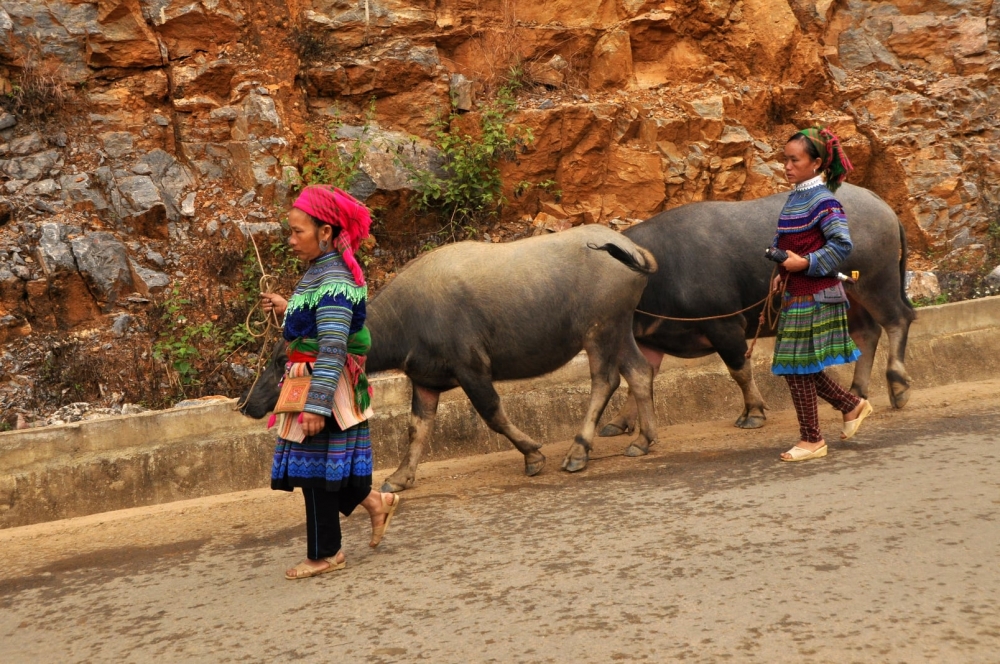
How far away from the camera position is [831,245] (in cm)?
541

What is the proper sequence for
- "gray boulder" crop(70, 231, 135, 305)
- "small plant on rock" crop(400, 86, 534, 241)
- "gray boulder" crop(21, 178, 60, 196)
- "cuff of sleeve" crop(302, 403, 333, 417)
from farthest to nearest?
"small plant on rock" crop(400, 86, 534, 241), "gray boulder" crop(21, 178, 60, 196), "gray boulder" crop(70, 231, 135, 305), "cuff of sleeve" crop(302, 403, 333, 417)

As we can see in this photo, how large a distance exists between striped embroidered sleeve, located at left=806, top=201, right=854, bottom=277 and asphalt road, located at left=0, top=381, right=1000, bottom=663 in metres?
1.06

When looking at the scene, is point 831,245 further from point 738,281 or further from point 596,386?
point 596,386

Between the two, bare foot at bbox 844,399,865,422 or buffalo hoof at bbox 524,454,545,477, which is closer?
bare foot at bbox 844,399,865,422

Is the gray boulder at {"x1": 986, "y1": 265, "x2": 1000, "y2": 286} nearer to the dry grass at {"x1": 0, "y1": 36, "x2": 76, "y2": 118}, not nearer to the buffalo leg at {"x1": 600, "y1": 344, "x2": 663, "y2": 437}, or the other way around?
the buffalo leg at {"x1": 600, "y1": 344, "x2": 663, "y2": 437}

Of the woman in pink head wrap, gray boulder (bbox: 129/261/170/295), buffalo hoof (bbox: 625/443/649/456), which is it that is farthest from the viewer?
gray boulder (bbox: 129/261/170/295)

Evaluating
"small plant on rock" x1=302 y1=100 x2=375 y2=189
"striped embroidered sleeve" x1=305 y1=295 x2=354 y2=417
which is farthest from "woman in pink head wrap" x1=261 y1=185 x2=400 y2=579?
"small plant on rock" x1=302 y1=100 x2=375 y2=189

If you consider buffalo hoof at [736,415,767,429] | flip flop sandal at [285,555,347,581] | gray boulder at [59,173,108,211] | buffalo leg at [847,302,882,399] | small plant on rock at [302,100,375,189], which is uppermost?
small plant on rock at [302,100,375,189]

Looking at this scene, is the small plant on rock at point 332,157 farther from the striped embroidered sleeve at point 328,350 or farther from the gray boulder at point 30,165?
the striped embroidered sleeve at point 328,350

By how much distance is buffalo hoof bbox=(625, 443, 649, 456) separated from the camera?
6387mm

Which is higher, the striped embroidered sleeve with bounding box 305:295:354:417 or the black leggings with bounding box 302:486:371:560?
the striped embroidered sleeve with bounding box 305:295:354:417

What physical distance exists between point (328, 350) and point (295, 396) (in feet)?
0.83

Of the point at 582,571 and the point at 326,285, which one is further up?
the point at 326,285

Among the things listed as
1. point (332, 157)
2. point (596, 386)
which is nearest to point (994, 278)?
point (596, 386)
